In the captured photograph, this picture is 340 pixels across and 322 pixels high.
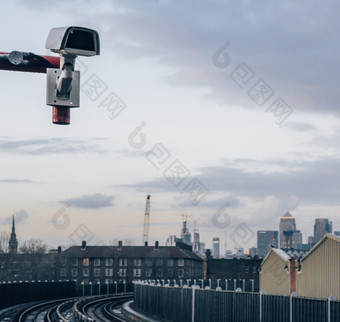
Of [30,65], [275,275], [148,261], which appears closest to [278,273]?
[275,275]

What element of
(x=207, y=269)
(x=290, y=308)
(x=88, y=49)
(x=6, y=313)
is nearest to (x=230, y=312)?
(x=290, y=308)

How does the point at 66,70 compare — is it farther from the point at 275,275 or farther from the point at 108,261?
the point at 108,261

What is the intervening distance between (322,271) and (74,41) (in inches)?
1679

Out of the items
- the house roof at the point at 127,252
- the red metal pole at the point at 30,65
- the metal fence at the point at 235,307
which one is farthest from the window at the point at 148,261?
the red metal pole at the point at 30,65

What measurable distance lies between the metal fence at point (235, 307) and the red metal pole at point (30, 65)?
15372 millimetres

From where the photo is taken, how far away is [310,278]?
47.4m

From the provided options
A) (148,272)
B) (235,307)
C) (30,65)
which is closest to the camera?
(30,65)

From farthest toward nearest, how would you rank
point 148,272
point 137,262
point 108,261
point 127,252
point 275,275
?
point 127,252 → point 137,262 → point 148,272 → point 108,261 → point 275,275

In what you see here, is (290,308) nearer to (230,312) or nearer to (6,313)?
(230,312)

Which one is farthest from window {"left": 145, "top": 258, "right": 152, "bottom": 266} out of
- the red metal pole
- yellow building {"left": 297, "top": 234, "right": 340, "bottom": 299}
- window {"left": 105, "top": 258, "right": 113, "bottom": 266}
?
the red metal pole

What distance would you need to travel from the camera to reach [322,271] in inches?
1775

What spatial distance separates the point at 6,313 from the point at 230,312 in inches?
1044

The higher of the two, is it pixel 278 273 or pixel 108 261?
pixel 278 273

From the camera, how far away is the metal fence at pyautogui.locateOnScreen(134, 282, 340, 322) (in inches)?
786
